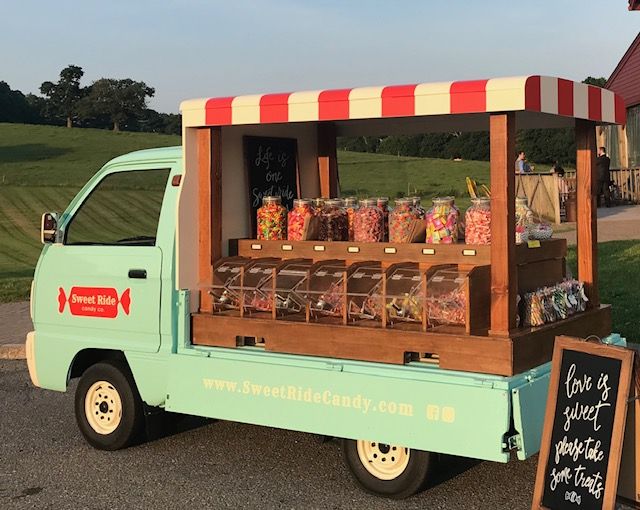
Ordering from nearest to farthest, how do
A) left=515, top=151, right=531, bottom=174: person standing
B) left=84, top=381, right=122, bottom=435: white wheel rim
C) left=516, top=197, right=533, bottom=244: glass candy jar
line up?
left=516, top=197, right=533, bottom=244: glass candy jar < left=84, top=381, right=122, bottom=435: white wheel rim < left=515, top=151, right=531, bottom=174: person standing

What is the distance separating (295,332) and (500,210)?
4.67 ft

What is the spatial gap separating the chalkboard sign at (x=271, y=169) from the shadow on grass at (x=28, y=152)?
5543cm

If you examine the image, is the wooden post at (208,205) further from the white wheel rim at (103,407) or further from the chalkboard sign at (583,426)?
the chalkboard sign at (583,426)

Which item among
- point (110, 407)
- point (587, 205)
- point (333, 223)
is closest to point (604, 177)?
point (587, 205)

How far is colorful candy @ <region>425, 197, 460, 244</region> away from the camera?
5207mm

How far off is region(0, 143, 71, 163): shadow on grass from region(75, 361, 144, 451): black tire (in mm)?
55589

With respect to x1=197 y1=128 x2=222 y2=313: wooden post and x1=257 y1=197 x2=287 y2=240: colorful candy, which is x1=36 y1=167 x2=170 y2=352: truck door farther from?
x1=257 y1=197 x2=287 y2=240: colorful candy

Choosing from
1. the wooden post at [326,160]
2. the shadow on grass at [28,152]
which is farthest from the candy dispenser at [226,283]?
the shadow on grass at [28,152]

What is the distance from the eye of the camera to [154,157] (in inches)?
233

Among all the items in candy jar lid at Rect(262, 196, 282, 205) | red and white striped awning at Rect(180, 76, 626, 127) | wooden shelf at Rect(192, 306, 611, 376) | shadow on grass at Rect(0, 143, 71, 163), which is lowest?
wooden shelf at Rect(192, 306, 611, 376)

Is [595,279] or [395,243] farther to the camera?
[595,279]

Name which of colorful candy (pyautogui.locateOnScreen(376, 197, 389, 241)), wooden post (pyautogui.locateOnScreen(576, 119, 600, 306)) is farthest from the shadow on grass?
wooden post (pyautogui.locateOnScreen(576, 119, 600, 306))

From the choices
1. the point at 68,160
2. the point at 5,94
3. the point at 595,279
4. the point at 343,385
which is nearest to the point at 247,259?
the point at 343,385

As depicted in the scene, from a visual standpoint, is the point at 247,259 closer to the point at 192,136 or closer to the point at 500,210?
the point at 192,136
